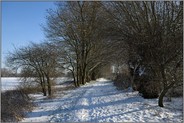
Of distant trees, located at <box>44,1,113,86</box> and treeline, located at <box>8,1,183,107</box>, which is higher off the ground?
distant trees, located at <box>44,1,113,86</box>

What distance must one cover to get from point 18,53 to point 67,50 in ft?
50.4

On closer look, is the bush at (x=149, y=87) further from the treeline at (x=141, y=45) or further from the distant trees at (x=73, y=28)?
the distant trees at (x=73, y=28)

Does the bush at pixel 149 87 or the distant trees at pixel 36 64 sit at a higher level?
the distant trees at pixel 36 64

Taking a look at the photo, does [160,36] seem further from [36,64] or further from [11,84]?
[11,84]

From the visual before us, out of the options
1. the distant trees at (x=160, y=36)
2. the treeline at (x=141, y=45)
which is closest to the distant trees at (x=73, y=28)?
the treeline at (x=141, y=45)

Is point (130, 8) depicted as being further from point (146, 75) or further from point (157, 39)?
point (146, 75)

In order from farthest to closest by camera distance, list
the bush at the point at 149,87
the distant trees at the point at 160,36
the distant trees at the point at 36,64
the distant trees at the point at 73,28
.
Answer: the distant trees at the point at 73,28 → the distant trees at the point at 36,64 → the bush at the point at 149,87 → the distant trees at the point at 160,36

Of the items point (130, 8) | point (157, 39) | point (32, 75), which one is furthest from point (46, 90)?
point (157, 39)

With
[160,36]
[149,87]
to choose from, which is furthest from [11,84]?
[160,36]

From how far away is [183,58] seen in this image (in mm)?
13328

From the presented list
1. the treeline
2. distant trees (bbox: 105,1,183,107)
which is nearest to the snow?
the treeline

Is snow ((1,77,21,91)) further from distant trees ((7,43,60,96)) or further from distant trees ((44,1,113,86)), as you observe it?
distant trees ((44,1,113,86))

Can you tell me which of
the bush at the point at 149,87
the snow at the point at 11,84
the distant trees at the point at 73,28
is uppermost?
the distant trees at the point at 73,28

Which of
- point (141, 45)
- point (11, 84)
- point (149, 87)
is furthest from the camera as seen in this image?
point (11, 84)
